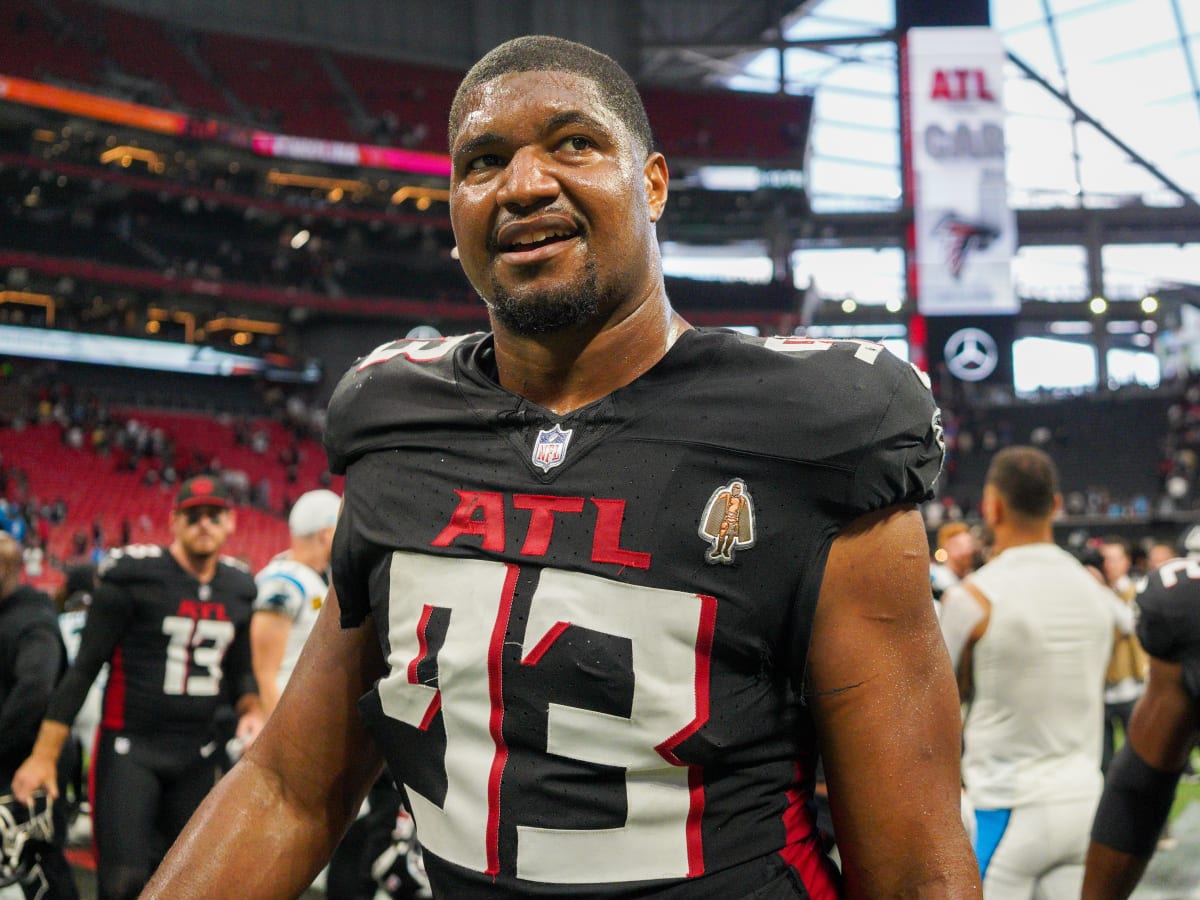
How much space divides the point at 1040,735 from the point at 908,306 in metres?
33.0

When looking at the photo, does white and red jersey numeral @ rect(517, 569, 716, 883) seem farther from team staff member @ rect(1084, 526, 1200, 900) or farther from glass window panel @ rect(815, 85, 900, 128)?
glass window panel @ rect(815, 85, 900, 128)

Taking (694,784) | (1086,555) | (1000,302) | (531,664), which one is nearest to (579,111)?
(531,664)

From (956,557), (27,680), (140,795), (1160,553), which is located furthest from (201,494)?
(1160,553)

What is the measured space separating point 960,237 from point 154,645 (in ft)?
92.0

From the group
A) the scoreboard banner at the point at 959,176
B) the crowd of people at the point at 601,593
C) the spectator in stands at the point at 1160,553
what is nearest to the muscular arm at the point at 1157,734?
the crowd of people at the point at 601,593

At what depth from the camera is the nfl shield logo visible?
4.79ft

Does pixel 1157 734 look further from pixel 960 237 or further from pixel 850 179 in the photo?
pixel 850 179

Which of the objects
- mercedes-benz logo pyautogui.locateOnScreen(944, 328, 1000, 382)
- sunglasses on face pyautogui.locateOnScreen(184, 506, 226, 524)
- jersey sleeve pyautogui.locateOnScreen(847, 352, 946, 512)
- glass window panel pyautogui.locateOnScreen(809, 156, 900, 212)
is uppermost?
glass window panel pyautogui.locateOnScreen(809, 156, 900, 212)

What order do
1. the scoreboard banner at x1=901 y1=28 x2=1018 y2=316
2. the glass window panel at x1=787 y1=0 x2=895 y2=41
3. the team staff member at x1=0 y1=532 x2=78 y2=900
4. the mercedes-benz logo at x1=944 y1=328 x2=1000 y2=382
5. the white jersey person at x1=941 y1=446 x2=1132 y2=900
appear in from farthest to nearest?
the glass window panel at x1=787 y1=0 x2=895 y2=41
the mercedes-benz logo at x1=944 y1=328 x2=1000 y2=382
the scoreboard banner at x1=901 y1=28 x2=1018 y2=316
the team staff member at x1=0 y1=532 x2=78 y2=900
the white jersey person at x1=941 y1=446 x2=1132 y2=900

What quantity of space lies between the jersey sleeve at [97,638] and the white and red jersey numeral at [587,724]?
3.82 meters

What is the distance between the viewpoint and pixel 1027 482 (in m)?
3.88

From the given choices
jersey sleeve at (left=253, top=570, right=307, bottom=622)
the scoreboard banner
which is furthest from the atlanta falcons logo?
jersey sleeve at (left=253, top=570, right=307, bottom=622)

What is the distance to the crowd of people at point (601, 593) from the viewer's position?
1.34 metres

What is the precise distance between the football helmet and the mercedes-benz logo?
99.0ft
